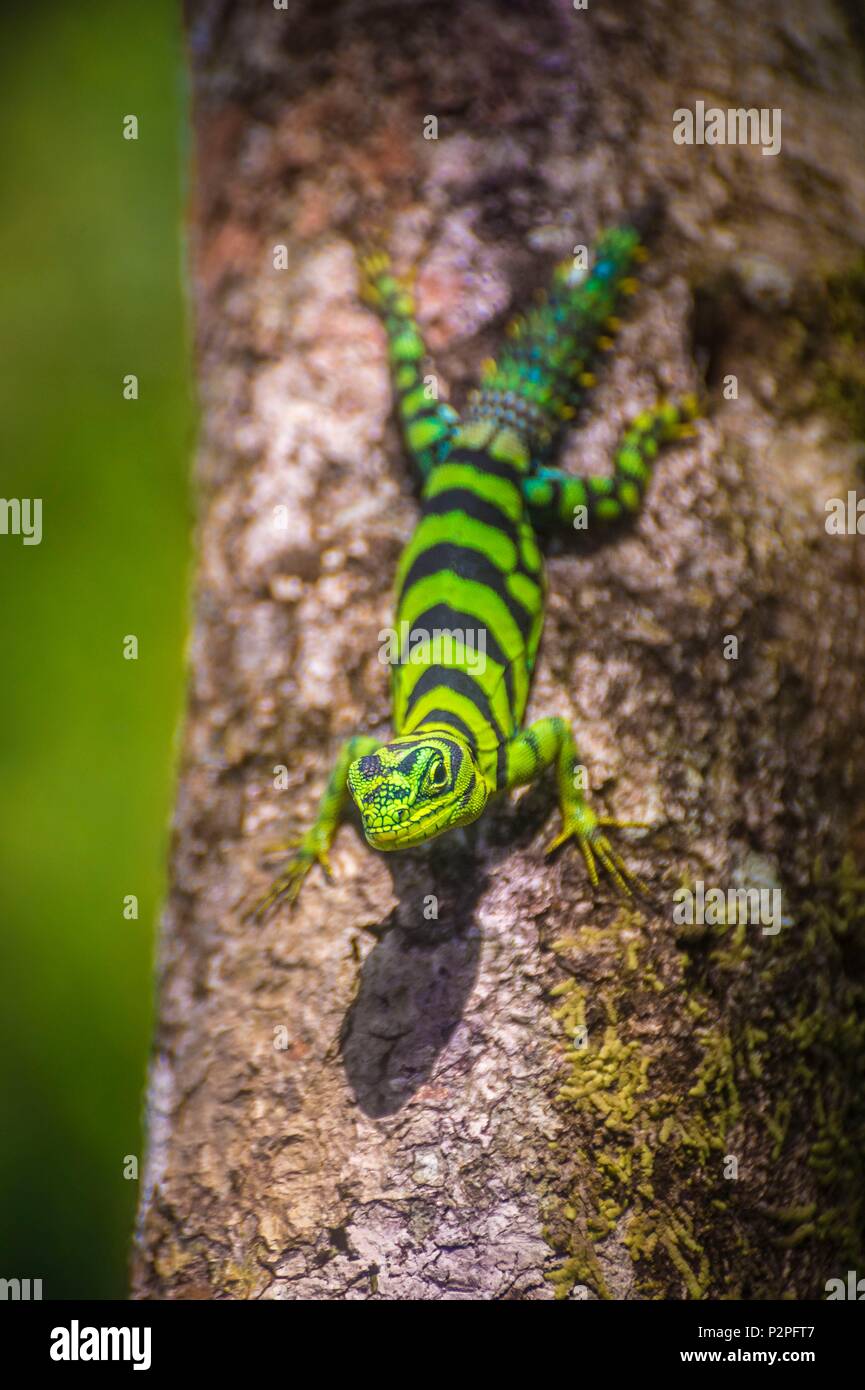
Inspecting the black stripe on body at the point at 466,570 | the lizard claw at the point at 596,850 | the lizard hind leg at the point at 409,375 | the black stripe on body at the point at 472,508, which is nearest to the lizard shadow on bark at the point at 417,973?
the lizard claw at the point at 596,850

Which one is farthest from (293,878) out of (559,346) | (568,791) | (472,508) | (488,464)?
(559,346)

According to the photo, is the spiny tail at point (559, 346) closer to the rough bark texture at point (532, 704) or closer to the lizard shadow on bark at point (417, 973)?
the rough bark texture at point (532, 704)

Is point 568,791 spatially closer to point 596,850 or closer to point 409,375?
point 596,850

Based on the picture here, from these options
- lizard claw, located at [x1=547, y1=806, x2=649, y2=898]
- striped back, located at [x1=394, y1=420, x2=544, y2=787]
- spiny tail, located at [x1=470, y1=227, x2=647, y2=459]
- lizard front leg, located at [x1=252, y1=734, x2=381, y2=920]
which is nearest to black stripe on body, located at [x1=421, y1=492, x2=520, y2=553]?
striped back, located at [x1=394, y1=420, x2=544, y2=787]

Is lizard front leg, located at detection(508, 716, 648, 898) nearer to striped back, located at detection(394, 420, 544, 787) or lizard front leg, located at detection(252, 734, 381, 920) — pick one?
striped back, located at detection(394, 420, 544, 787)

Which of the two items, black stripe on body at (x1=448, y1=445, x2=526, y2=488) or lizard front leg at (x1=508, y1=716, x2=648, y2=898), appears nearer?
lizard front leg at (x1=508, y1=716, x2=648, y2=898)

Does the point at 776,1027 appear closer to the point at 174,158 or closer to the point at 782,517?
the point at 782,517

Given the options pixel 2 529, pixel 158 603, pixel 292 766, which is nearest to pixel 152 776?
pixel 158 603
